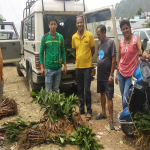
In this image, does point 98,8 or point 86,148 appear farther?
point 98,8

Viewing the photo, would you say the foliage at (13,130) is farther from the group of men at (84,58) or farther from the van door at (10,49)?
the van door at (10,49)

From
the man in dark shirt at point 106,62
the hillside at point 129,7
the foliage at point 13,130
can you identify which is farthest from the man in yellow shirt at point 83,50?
the hillside at point 129,7

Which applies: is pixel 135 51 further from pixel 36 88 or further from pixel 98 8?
pixel 36 88

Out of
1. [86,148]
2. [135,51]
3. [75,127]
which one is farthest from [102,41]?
[86,148]

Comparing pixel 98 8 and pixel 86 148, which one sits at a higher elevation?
pixel 98 8

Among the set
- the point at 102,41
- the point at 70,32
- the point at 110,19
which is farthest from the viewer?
the point at 70,32

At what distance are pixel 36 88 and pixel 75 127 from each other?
202cm

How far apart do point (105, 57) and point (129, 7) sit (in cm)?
14144

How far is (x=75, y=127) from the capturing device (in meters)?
3.30

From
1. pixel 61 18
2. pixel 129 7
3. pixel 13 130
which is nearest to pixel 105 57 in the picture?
pixel 13 130

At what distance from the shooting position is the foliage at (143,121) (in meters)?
2.43

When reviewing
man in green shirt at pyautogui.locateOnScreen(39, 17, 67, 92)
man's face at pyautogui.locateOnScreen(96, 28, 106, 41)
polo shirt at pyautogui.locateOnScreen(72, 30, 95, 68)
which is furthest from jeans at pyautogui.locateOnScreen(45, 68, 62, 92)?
man's face at pyautogui.locateOnScreen(96, 28, 106, 41)

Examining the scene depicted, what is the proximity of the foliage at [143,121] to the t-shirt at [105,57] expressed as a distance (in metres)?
1.05

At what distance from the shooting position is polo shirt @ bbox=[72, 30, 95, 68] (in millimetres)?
3600
